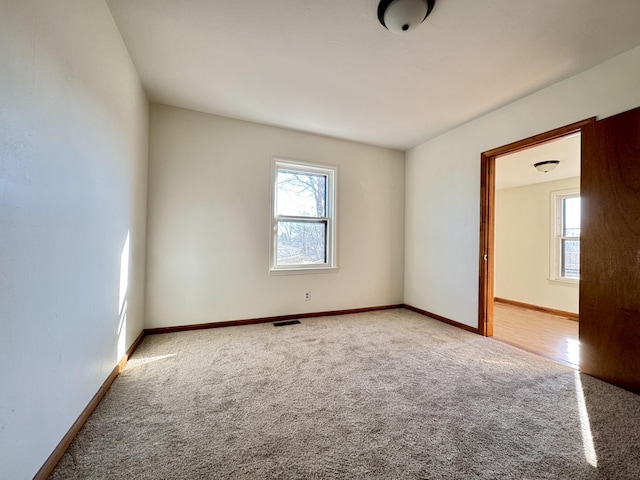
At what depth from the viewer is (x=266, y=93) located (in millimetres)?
2555

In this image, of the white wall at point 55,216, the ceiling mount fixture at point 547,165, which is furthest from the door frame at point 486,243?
the white wall at point 55,216

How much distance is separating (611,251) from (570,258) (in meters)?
3.09

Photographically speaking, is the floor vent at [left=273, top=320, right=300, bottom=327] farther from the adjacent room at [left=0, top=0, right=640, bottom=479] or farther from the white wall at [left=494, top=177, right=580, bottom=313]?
the white wall at [left=494, top=177, right=580, bottom=313]

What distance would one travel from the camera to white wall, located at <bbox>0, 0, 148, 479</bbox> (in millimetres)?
922

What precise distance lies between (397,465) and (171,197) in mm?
3047

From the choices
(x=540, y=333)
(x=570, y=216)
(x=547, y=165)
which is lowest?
(x=540, y=333)

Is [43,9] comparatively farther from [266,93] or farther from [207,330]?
[207,330]

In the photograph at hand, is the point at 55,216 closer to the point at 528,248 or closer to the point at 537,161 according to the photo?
the point at 537,161

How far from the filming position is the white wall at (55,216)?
922mm

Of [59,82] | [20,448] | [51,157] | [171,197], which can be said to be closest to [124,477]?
[20,448]

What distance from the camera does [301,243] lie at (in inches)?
140

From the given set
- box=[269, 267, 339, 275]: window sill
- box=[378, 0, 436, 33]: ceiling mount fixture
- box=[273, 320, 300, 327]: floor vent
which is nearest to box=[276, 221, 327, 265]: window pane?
box=[269, 267, 339, 275]: window sill

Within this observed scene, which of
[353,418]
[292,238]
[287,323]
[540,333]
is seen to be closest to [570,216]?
[540,333]

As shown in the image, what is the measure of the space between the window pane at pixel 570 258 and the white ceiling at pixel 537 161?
3.71ft
